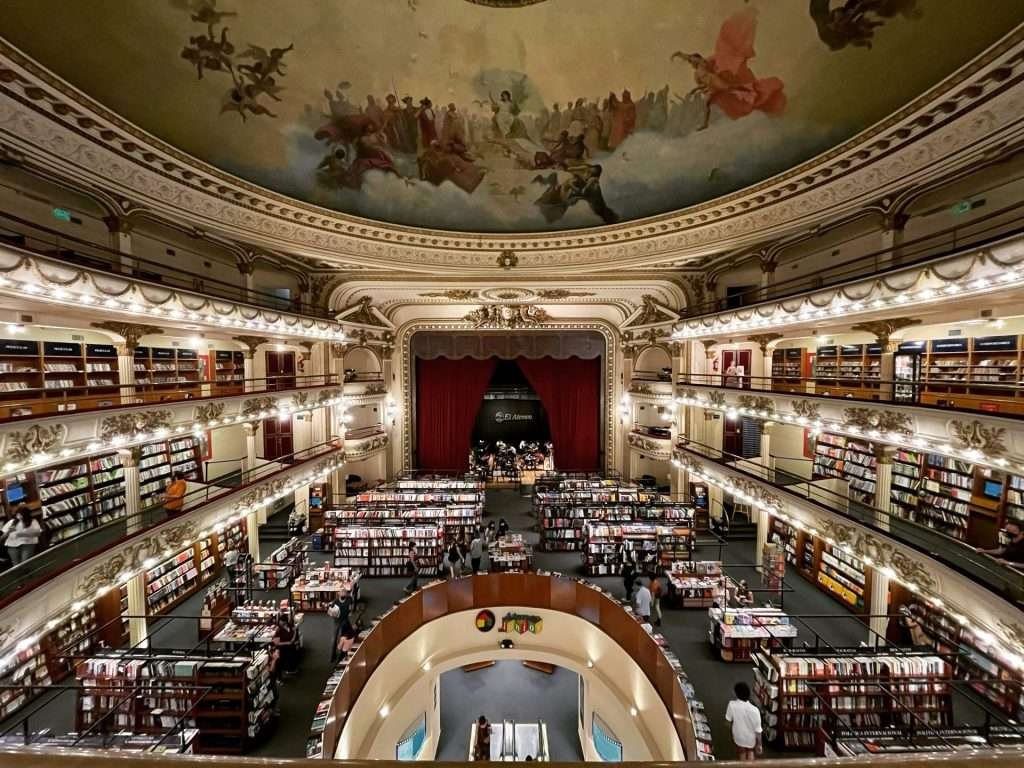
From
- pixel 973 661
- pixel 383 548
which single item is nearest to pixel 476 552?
pixel 383 548

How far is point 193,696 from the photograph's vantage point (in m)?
5.97

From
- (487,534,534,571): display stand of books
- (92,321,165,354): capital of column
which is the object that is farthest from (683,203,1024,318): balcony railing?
(92,321,165,354): capital of column

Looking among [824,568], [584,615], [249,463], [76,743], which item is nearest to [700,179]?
[824,568]

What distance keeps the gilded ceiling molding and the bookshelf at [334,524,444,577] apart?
7113mm

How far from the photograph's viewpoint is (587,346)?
16.2 m

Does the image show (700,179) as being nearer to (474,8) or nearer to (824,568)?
(474,8)

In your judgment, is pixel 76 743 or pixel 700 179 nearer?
pixel 76 743

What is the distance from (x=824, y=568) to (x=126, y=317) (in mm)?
14816

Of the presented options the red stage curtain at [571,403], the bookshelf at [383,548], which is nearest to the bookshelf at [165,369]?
the bookshelf at [383,548]

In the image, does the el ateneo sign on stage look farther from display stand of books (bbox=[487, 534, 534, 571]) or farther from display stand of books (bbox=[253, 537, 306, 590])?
display stand of books (bbox=[253, 537, 306, 590])

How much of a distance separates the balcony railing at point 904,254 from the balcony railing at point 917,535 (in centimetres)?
394

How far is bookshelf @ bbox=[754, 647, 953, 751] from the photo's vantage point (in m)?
6.02

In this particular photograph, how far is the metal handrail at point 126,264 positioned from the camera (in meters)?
5.99

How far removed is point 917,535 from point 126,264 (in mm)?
14403
